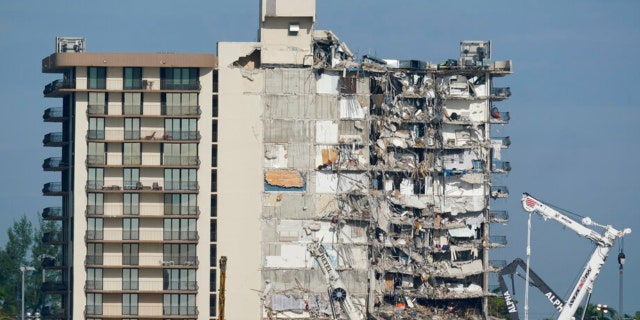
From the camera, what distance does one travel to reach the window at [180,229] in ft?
625

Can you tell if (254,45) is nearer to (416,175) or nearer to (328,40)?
(328,40)

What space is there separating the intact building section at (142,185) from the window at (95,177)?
96mm

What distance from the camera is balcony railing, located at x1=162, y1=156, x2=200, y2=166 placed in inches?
7515

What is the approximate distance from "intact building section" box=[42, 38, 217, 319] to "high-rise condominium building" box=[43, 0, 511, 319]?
136mm

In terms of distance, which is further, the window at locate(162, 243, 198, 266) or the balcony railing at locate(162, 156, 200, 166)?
the balcony railing at locate(162, 156, 200, 166)

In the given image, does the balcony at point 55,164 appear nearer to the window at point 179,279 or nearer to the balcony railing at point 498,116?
the window at point 179,279

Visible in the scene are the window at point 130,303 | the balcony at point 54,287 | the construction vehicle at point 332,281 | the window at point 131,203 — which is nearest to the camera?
the construction vehicle at point 332,281

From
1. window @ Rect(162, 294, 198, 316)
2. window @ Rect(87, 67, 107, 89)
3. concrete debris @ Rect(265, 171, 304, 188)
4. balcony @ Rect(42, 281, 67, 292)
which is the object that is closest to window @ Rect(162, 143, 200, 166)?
concrete debris @ Rect(265, 171, 304, 188)

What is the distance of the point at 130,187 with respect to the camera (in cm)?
19075

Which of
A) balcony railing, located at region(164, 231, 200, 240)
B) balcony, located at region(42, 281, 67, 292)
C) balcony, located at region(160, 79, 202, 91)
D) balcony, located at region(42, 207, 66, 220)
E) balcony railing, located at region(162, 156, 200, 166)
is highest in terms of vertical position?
balcony, located at region(160, 79, 202, 91)

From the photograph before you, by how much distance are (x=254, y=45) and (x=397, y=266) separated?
2591 centimetres

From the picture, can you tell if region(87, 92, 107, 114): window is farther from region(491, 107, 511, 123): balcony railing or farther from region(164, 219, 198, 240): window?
region(491, 107, 511, 123): balcony railing

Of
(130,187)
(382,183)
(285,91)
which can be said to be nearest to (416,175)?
(382,183)

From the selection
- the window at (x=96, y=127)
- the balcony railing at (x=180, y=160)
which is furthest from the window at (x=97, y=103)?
the balcony railing at (x=180, y=160)
